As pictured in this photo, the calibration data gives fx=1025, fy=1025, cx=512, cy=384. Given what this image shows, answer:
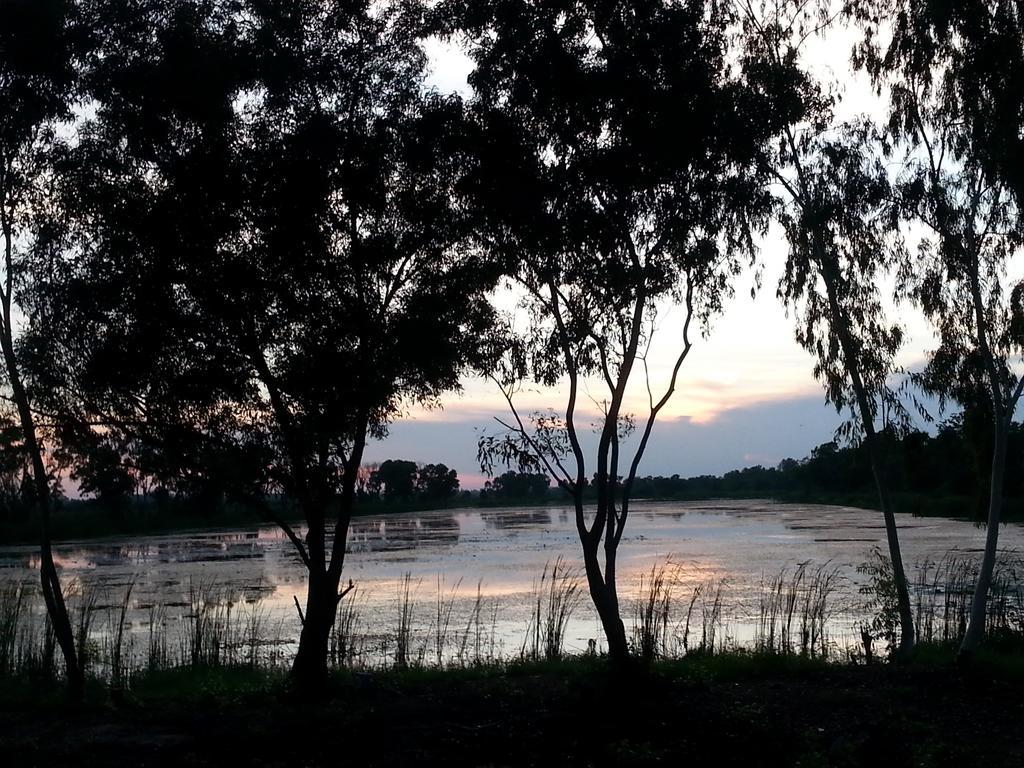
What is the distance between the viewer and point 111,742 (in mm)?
8047

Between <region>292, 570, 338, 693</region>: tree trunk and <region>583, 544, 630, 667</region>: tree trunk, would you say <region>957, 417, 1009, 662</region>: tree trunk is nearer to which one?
<region>583, 544, 630, 667</region>: tree trunk

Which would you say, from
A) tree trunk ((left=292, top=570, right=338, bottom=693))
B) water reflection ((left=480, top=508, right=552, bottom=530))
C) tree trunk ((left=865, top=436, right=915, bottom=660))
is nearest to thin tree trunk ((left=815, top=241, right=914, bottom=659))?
tree trunk ((left=865, top=436, right=915, bottom=660))

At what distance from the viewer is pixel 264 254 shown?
960cm

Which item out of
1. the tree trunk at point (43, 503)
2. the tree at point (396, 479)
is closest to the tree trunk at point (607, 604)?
the tree trunk at point (43, 503)

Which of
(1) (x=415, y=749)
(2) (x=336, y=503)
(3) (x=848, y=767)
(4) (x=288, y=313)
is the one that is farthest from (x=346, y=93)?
(3) (x=848, y=767)

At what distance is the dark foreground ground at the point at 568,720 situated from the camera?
7.36 meters

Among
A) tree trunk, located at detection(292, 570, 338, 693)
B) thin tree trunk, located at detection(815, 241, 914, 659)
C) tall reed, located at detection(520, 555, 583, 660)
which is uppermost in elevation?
thin tree trunk, located at detection(815, 241, 914, 659)

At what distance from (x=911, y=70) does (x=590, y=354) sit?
16.6 ft

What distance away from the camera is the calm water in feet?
58.6

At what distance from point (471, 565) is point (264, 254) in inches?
791

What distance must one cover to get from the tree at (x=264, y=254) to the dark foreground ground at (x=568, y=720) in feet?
4.08

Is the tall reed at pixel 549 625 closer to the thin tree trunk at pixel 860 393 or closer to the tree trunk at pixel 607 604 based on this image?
the tree trunk at pixel 607 604

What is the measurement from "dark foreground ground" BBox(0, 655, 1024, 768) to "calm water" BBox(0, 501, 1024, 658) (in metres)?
4.28

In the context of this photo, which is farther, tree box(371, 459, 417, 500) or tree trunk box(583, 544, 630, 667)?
tree box(371, 459, 417, 500)
